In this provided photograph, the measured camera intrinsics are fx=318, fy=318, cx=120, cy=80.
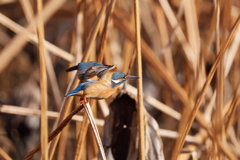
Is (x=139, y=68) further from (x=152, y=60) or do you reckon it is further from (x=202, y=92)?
(x=152, y=60)

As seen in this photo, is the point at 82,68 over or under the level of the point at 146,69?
under

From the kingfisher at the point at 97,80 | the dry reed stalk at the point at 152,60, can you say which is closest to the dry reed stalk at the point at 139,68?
the kingfisher at the point at 97,80

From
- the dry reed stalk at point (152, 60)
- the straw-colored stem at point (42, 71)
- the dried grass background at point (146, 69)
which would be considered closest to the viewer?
the straw-colored stem at point (42, 71)

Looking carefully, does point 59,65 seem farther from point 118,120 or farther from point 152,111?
point 118,120

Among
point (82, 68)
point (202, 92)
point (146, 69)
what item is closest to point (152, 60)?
point (202, 92)

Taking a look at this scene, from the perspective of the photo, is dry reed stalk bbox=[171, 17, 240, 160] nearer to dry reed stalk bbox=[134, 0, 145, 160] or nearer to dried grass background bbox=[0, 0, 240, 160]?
dried grass background bbox=[0, 0, 240, 160]

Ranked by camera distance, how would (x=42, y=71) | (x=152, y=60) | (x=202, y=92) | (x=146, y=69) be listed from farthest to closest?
(x=146, y=69) → (x=152, y=60) → (x=202, y=92) → (x=42, y=71)

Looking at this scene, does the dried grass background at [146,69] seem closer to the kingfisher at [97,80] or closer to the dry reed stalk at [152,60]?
the dry reed stalk at [152,60]

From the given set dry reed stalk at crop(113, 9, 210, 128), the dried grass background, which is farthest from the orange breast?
dry reed stalk at crop(113, 9, 210, 128)
